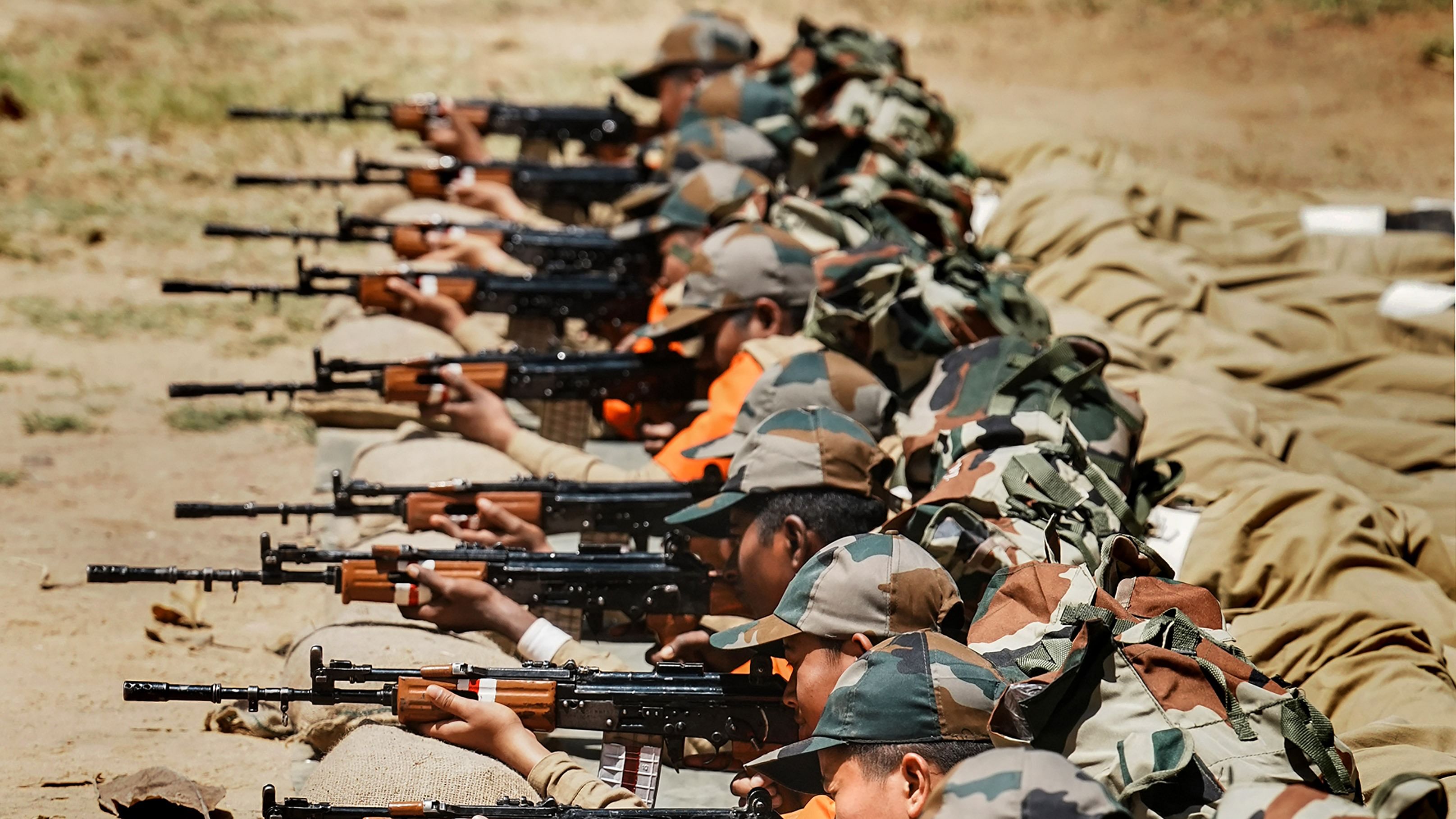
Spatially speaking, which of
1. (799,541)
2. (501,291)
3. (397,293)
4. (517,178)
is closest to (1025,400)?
(799,541)

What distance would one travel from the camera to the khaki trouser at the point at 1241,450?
5.13m

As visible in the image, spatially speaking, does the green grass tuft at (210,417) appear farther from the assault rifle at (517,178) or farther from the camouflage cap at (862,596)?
the camouflage cap at (862,596)

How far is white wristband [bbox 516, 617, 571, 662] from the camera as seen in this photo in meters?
4.14

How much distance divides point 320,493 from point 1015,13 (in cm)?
1151

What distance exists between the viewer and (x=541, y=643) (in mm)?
4156

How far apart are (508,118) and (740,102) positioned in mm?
1743

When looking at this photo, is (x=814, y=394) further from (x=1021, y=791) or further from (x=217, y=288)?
(x=217, y=288)

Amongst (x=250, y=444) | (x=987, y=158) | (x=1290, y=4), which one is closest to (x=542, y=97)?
(x=987, y=158)

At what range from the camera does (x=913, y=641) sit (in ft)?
9.89

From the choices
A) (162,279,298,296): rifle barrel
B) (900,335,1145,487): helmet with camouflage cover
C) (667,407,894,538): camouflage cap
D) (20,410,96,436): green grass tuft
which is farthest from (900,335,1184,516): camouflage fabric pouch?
(20,410,96,436): green grass tuft

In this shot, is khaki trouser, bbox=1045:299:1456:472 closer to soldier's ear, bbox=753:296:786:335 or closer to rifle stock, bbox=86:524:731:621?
soldier's ear, bbox=753:296:786:335

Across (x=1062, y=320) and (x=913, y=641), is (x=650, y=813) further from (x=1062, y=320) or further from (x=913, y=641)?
(x=1062, y=320)

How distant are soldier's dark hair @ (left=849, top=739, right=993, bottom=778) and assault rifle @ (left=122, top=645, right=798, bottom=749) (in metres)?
0.77

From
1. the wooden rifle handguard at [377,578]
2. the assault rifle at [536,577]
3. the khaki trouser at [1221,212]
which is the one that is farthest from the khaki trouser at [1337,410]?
the wooden rifle handguard at [377,578]
